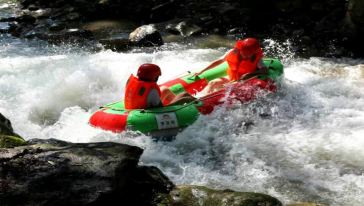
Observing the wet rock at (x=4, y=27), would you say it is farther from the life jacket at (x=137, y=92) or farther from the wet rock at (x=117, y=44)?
the life jacket at (x=137, y=92)

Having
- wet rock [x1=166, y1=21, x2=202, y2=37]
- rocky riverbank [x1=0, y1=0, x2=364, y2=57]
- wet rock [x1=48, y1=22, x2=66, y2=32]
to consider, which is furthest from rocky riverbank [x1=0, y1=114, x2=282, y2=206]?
wet rock [x1=48, y1=22, x2=66, y2=32]

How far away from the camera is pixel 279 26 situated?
12.2 metres

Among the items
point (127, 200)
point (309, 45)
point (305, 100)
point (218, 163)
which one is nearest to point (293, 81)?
point (305, 100)

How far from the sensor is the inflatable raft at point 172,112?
6.61 metres

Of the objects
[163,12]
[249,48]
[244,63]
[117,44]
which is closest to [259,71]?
[244,63]

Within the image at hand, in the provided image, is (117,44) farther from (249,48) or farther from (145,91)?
(145,91)

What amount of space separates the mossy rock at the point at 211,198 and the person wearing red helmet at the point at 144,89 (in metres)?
2.90

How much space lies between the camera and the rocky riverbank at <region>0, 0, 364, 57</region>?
35.6 ft

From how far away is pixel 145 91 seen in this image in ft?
22.1

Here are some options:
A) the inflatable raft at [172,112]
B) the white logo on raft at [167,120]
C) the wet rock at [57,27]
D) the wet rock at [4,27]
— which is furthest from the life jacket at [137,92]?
the wet rock at [4,27]

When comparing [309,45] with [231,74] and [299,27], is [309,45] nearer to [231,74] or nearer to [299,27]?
[299,27]

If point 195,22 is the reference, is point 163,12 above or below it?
above

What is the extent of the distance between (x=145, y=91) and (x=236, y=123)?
5.12ft

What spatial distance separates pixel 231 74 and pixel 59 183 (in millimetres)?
5104
